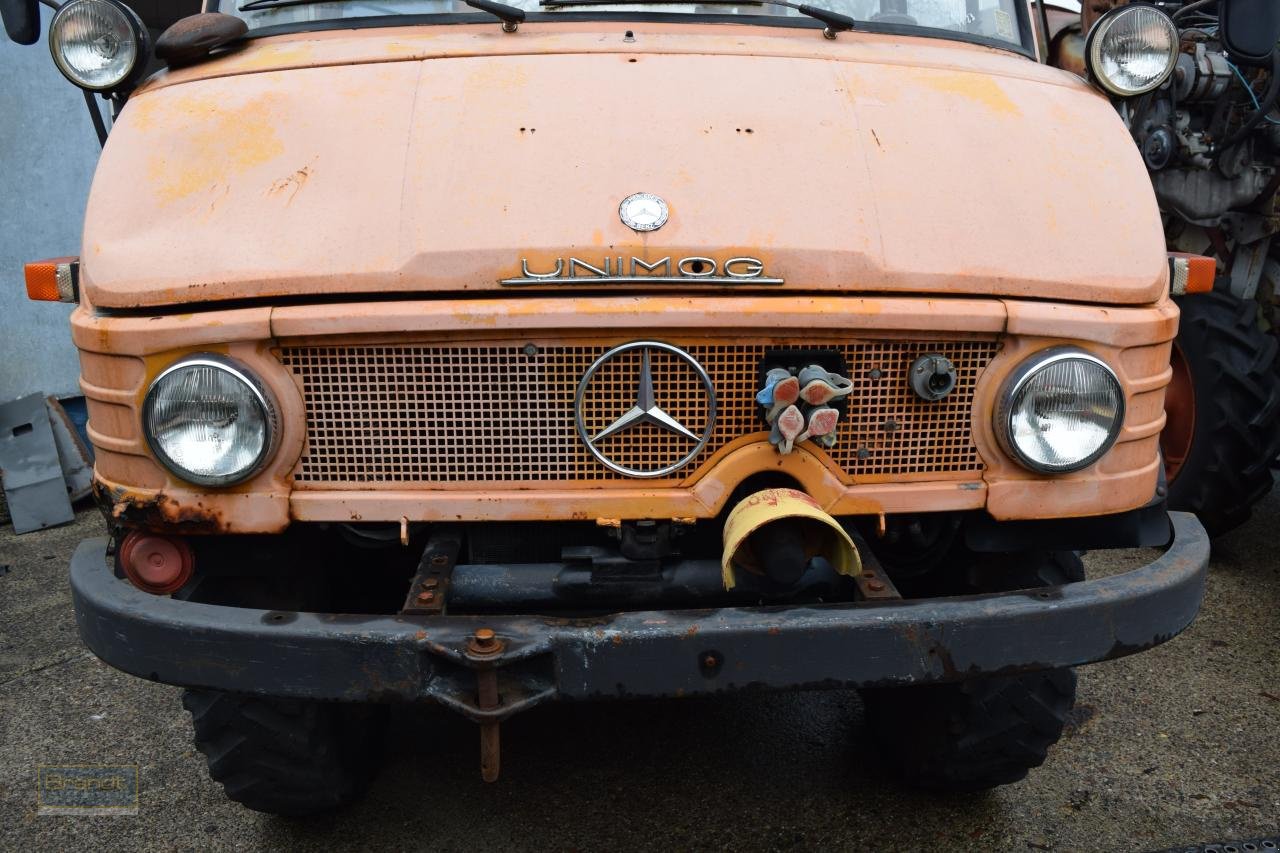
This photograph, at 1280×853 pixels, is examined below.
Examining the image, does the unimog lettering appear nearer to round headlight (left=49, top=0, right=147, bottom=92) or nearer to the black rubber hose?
round headlight (left=49, top=0, right=147, bottom=92)

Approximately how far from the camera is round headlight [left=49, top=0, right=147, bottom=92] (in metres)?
2.95

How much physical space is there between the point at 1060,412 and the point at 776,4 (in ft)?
4.71

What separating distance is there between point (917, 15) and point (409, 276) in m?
1.86

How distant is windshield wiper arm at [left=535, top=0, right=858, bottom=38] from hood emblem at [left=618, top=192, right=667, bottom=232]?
933mm

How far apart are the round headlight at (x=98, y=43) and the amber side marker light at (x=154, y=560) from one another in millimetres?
1364

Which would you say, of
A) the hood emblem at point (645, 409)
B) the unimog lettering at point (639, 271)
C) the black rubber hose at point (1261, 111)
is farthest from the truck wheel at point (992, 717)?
the black rubber hose at point (1261, 111)

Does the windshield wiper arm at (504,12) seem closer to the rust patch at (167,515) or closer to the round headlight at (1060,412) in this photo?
the rust patch at (167,515)

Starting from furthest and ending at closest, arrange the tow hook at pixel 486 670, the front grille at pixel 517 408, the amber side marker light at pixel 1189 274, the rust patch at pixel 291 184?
the amber side marker light at pixel 1189 274, the rust patch at pixel 291 184, the front grille at pixel 517 408, the tow hook at pixel 486 670

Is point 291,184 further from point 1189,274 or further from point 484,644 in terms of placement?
point 1189,274

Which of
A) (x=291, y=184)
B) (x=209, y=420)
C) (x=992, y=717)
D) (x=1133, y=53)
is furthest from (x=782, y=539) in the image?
(x=1133, y=53)

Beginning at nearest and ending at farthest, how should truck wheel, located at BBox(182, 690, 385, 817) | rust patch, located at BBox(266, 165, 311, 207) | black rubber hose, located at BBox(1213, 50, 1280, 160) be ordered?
rust patch, located at BBox(266, 165, 311, 207), truck wheel, located at BBox(182, 690, 385, 817), black rubber hose, located at BBox(1213, 50, 1280, 160)

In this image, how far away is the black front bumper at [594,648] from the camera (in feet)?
6.85

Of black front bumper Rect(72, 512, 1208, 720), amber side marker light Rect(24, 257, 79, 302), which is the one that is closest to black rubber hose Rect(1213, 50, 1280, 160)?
black front bumper Rect(72, 512, 1208, 720)

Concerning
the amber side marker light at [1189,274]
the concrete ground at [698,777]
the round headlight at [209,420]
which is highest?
the amber side marker light at [1189,274]
